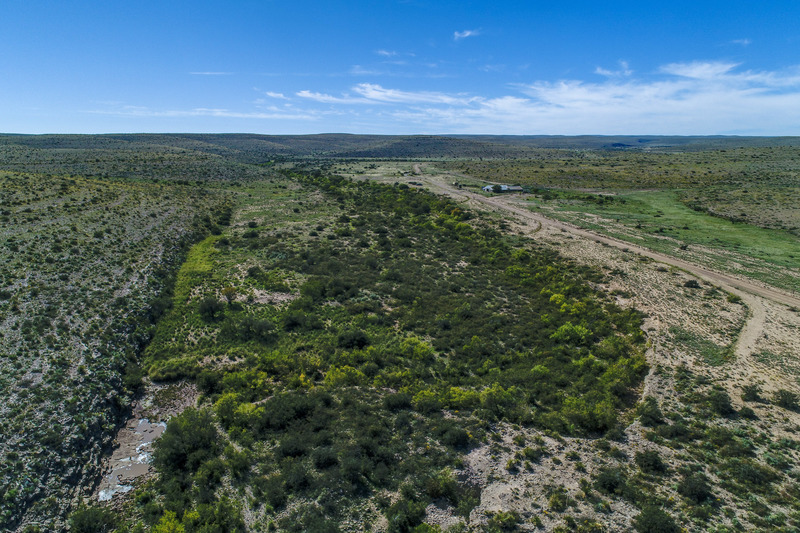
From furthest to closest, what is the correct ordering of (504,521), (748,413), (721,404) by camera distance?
(721,404), (748,413), (504,521)

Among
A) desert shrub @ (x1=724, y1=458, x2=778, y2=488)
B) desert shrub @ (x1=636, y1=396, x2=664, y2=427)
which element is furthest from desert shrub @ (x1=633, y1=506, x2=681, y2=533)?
desert shrub @ (x1=636, y1=396, x2=664, y2=427)

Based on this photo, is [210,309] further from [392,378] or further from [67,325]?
[392,378]

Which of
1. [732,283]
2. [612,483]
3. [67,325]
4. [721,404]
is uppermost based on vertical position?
[732,283]

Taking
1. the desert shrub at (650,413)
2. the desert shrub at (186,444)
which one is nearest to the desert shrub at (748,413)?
the desert shrub at (650,413)

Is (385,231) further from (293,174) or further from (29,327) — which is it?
(293,174)

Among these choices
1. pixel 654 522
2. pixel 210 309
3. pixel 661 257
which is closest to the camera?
pixel 654 522

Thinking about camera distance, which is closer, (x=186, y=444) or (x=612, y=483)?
(x=612, y=483)

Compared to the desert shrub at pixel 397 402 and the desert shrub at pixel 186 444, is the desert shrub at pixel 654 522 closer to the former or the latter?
the desert shrub at pixel 397 402

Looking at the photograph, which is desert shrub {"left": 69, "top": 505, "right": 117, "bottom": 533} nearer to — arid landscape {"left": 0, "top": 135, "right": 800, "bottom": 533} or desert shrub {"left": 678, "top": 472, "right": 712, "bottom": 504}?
arid landscape {"left": 0, "top": 135, "right": 800, "bottom": 533}

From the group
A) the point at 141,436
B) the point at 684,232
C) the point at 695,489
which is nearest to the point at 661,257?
the point at 684,232
